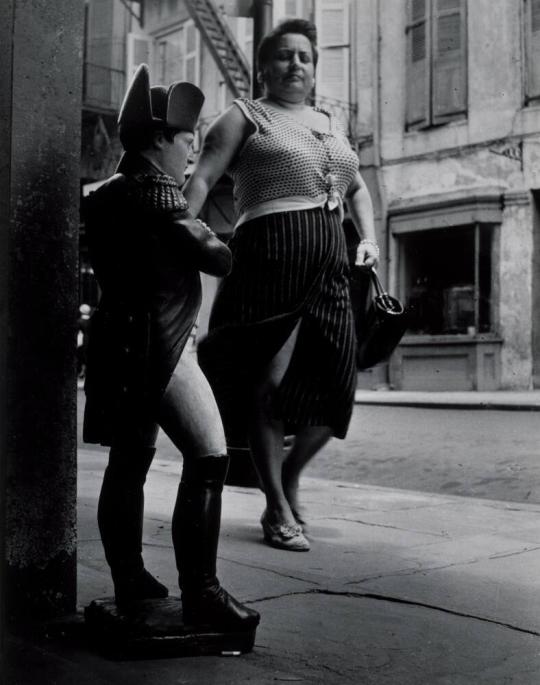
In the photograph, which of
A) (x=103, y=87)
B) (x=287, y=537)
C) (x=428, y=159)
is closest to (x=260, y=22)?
(x=287, y=537)

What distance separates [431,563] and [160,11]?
16.7 meters

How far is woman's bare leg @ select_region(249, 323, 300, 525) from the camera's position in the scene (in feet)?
11.6

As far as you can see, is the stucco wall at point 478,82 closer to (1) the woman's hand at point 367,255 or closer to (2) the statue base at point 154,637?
(1) the woman's hand at point 367,255

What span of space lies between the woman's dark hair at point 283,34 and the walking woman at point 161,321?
1419 mm

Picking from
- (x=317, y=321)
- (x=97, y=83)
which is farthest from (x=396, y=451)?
(x=97, y=83)

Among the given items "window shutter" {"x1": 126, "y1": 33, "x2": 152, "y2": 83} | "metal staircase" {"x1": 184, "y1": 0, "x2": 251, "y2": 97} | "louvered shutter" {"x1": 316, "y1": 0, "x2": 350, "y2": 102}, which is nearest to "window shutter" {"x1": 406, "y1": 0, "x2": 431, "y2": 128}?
"louvered shutter" {"x1": 316, "y1": 0, "x2": 350, "y2": 102}

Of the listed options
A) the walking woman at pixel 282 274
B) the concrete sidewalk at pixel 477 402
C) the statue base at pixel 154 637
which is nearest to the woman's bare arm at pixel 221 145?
the walking woman at pixel 282 274

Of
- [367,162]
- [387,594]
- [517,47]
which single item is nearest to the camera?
[387,594]

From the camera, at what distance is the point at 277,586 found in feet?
9.43

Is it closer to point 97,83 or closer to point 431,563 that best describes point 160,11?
point 97,83

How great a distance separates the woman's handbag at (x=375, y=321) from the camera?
3.49 m

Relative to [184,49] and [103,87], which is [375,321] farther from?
[103,87]

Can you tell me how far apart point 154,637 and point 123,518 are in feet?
0.96

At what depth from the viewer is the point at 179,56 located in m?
17.9
